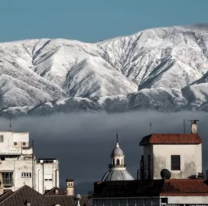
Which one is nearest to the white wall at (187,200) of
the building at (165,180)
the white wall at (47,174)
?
the building at (165,180)

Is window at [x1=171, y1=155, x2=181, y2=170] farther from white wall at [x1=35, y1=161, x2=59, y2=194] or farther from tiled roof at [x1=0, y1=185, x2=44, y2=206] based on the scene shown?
white wall at [x1=35, y1=161, x2=59, y2=194]

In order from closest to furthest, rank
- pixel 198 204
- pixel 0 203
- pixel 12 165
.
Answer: pixel 198 204 → pixel 0 203 → pixel 12 165

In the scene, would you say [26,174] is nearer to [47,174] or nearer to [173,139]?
[47,174]

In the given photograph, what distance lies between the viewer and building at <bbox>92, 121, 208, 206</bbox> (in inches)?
3359

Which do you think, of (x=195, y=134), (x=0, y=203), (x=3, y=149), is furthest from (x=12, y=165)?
(x=195, y=134)

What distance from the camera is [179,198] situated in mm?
85125

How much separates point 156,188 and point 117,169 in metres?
82.2

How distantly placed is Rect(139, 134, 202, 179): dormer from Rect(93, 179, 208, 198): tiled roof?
3.90 metres

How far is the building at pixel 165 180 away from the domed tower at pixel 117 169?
2442 inches

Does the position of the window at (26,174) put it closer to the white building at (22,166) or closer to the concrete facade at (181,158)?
the white building at (22,166)

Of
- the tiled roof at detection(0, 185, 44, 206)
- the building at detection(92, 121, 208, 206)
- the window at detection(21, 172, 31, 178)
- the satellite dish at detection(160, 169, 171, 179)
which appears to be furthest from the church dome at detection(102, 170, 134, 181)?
the satellite dish at detection(160, 169, 171, 179)

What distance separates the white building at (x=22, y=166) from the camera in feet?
546

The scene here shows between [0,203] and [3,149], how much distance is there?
57.3 m

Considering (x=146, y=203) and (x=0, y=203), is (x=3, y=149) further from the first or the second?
(x=146, y=203)
